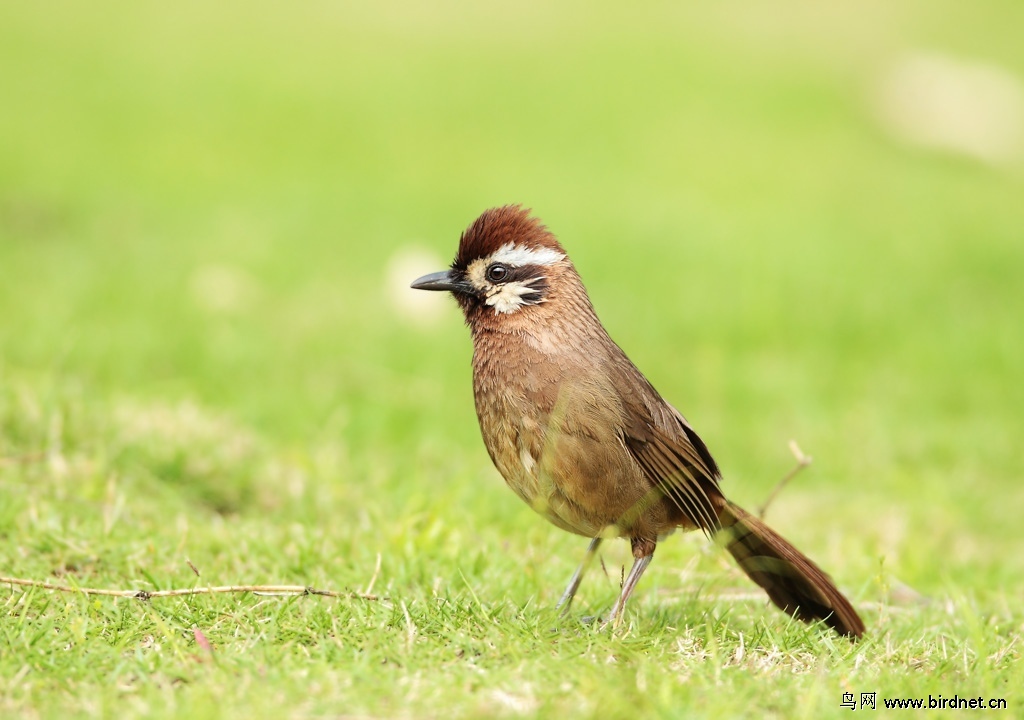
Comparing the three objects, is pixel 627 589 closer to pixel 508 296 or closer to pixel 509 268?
pixel 508 296

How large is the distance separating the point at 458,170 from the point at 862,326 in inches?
259

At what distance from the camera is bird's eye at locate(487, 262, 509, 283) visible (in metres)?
4.69

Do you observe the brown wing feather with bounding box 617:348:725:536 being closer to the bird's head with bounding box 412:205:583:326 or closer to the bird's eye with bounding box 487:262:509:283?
the bird's head with bounding box 412:205:583:326

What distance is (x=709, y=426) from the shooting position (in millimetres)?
8570

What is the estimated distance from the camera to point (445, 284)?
4.74 meters

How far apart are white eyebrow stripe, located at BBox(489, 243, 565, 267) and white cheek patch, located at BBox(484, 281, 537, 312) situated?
9 cm

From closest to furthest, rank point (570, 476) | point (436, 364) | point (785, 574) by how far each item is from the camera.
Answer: point (570, 476) → point (785, 574) → point (436, 364)

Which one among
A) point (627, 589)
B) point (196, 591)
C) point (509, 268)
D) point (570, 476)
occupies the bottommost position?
point (196, 591)

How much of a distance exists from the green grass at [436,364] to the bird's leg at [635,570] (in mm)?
157

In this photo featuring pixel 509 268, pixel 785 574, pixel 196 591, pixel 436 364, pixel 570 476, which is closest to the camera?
pixel 196 591

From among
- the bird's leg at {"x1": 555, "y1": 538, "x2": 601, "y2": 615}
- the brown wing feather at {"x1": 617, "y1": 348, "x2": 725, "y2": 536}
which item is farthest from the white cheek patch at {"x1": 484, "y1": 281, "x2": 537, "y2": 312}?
the bird's leg at {"x1": 555, "y1": 538, "x2": 601, "y2": 615}

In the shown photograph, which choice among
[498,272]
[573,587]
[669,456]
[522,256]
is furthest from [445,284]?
[573,587]

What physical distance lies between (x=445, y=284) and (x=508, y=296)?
10.5 inches

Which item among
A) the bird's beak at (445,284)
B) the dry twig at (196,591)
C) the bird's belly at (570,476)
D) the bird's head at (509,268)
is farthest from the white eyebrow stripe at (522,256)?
the dry twig at (196,591)
